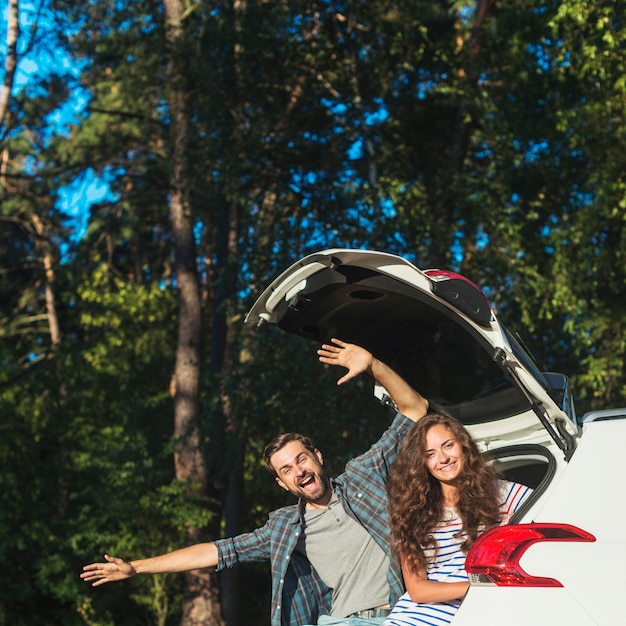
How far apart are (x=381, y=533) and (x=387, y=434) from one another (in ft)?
1.57

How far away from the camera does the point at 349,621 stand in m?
4.02

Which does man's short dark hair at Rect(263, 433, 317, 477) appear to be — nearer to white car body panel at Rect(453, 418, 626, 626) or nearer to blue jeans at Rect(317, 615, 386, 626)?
blue jeans at Rect(317, 615, 386, 626)

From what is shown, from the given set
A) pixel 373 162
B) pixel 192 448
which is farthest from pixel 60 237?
pixel 373 162

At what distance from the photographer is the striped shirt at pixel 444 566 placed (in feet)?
11.7

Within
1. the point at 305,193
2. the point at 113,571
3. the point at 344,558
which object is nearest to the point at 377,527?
the point at 344,558

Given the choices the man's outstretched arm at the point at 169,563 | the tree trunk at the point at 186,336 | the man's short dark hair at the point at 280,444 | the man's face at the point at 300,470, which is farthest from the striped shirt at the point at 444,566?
the tree trunk at the point at 186,336

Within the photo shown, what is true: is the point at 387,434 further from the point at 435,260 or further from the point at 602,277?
the point at 602,277

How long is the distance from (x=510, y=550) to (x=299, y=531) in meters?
1.54

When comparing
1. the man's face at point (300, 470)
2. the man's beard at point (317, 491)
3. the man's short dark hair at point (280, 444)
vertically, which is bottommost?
the man's beard at point (317, 491)

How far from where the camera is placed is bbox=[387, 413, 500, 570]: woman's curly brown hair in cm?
370

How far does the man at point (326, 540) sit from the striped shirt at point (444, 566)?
A: 433 millimetres

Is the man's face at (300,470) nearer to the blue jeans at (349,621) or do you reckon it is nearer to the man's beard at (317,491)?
the man's beard at (317,491)

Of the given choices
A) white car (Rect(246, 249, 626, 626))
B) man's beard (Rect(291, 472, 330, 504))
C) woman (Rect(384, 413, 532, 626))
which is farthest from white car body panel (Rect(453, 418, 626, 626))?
man's beard (Rect(291, 472, 330, 504))

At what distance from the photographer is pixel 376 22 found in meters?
14.4
